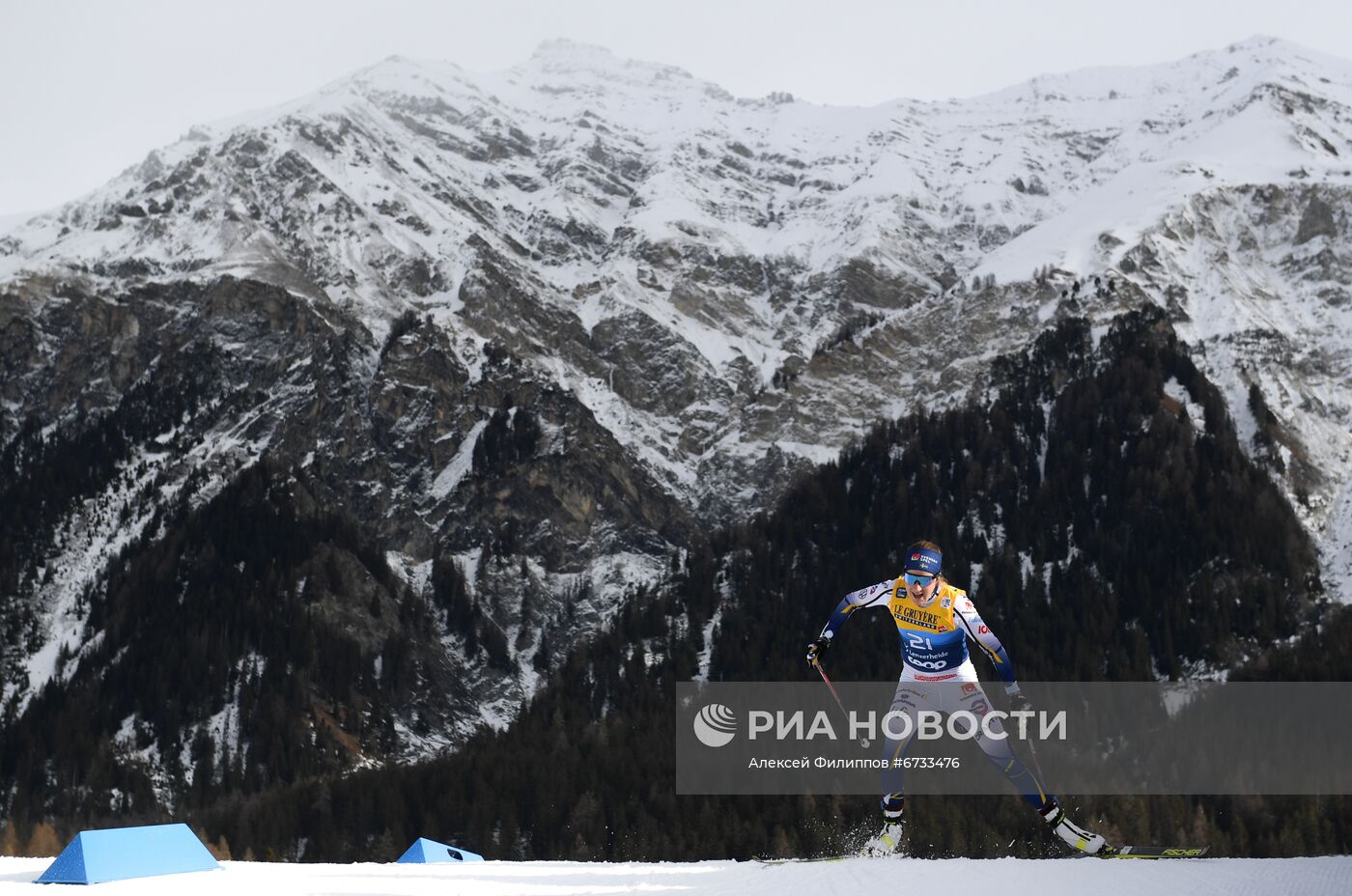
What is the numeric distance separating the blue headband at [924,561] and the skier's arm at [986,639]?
731mm

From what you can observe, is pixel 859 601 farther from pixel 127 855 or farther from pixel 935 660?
pixel 127 855

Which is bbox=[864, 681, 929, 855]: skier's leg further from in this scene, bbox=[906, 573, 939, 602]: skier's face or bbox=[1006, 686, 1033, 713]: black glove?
bbox=[1006, 686, 1033, 713]: black glove

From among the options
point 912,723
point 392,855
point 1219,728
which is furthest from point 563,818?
point 912,723

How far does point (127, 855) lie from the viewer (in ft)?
85.4

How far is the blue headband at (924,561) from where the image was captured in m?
26.9

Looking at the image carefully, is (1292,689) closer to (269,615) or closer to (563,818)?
(563,818)

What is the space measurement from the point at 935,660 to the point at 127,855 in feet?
46.5

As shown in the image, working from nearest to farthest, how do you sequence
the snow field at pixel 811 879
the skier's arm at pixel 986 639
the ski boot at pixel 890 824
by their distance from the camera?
the snow field at pixel 811 879, the skier's arm at pixel 986 639, the ski boot at pixel 890 824

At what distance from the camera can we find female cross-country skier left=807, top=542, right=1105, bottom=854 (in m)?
27.0

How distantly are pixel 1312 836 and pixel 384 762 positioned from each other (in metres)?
109

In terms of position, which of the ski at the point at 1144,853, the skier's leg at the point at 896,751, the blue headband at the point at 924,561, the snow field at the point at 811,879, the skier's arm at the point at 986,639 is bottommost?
the snow field at the point at 811,879

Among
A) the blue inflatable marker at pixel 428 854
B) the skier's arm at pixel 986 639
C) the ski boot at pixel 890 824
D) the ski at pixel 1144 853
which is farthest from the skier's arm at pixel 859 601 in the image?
the blue inflatable marker at pixel 428 854

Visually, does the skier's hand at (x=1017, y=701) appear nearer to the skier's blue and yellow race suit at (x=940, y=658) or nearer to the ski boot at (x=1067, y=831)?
the skier's blue and yellow race suit at (x=940, y=658)

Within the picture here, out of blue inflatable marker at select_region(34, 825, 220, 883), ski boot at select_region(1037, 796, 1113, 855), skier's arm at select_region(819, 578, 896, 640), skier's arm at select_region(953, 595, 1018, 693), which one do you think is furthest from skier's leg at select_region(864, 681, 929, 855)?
blue inflatable marker at select_region(34, 825, 220, 883)
